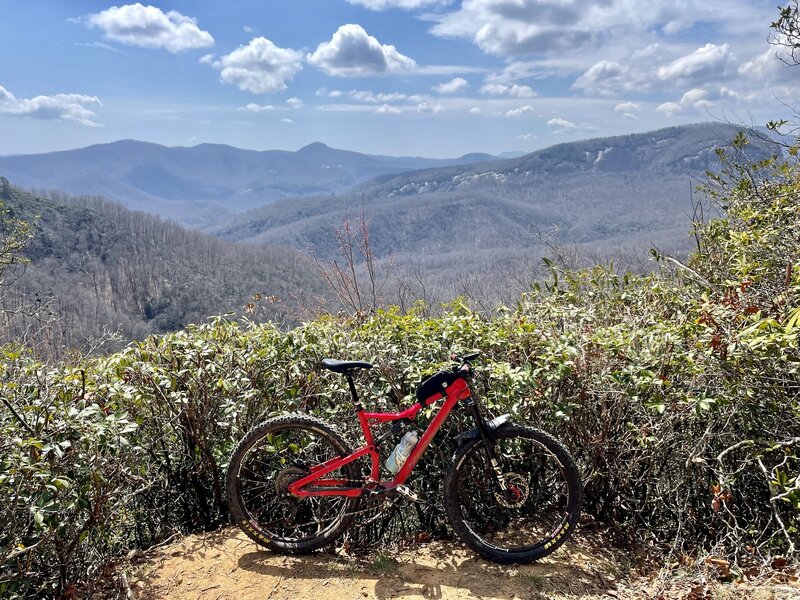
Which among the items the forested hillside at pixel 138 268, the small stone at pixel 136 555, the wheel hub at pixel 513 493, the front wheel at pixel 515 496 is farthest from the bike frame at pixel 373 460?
the forested hillside at pixel 138 268

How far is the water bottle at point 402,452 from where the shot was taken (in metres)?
3.43

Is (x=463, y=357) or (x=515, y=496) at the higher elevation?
(x=463, y=357)

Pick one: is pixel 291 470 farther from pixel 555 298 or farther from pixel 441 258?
pixel 441 258

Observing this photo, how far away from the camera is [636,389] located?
3521 mm

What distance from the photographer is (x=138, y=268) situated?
355ft

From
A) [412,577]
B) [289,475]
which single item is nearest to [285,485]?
[289,475]

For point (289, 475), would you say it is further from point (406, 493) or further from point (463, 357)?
point (463, 357)

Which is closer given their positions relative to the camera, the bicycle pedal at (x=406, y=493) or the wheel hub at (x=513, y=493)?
the bicycle pedal at (x=406, y=493)

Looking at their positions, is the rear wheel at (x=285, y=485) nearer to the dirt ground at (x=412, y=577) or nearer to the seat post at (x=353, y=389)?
the dirt ground at (x=412, y=577)

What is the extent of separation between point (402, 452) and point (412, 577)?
748 mm

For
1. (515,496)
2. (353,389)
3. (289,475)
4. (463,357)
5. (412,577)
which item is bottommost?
(412,577)

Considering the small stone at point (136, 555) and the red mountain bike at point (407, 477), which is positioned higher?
the red mountain bike at point (407, 477)

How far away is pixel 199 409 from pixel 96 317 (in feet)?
290

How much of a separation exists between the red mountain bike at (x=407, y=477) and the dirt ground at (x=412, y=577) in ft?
0.48
